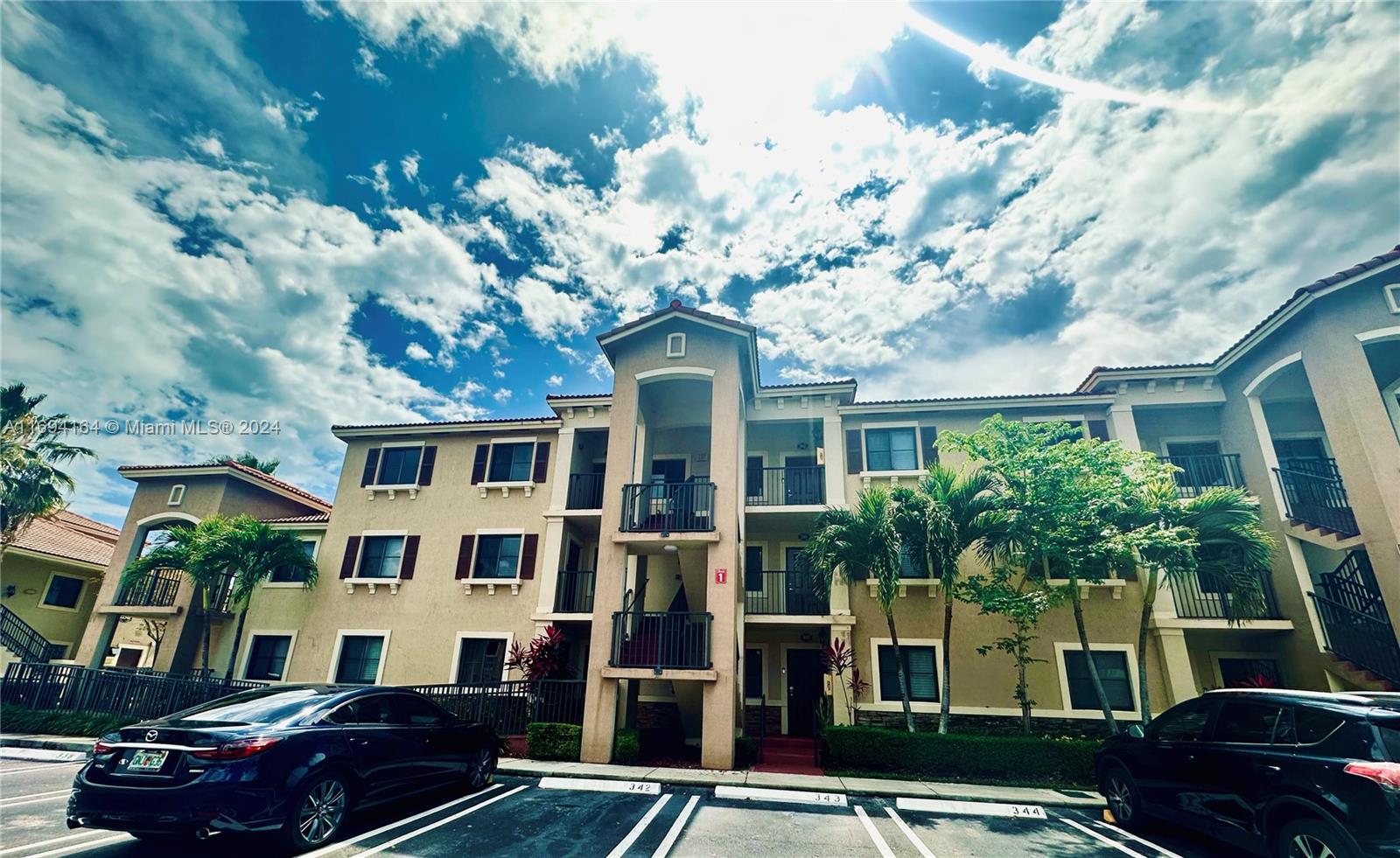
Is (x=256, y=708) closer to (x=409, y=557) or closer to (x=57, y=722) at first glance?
(x=409, y=557)

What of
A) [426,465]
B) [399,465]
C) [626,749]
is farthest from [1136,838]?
[399,465]

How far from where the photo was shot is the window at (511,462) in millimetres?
17609

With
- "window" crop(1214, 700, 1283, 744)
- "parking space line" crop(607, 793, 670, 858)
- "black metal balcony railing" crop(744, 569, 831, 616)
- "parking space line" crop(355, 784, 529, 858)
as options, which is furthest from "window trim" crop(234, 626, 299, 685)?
"window" crop(1214, 700, 1283, 744)

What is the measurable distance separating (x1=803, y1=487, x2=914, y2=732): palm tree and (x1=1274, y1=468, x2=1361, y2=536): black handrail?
9.05 meters

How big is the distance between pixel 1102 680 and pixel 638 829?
12023 mm

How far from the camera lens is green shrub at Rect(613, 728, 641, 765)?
37.7 ft

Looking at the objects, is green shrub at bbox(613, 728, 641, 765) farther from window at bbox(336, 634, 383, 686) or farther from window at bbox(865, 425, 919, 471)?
window at bbox(865, 425, 919, 471)

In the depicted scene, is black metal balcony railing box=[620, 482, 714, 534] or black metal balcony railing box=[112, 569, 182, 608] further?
black metal balcony railing box=[112, 569, 182, 608]

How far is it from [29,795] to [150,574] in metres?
13.8

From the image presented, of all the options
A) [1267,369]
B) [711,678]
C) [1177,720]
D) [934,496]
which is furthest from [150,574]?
[1267,369]

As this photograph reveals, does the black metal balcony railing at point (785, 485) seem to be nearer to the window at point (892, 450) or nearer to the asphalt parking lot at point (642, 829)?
the window at point (892, 450)

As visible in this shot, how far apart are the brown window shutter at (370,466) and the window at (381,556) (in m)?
1.83

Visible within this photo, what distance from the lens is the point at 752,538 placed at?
16.6 m

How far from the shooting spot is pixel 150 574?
60.2 ft
